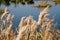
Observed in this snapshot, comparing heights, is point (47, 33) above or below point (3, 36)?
above

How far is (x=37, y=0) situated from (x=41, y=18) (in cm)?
2681

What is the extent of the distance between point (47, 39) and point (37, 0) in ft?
88.2

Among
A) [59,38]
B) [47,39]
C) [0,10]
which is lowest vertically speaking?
[0,10]

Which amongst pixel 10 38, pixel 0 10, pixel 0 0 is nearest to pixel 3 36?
pixel 10 38

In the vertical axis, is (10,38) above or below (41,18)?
below

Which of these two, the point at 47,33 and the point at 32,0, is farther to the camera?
Result: the point at 32,0

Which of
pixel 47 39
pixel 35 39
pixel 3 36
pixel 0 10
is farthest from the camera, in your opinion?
pixel 0 10

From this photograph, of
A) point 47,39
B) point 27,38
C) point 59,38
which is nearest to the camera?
point 47,39

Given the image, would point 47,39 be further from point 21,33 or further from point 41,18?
point 21,33

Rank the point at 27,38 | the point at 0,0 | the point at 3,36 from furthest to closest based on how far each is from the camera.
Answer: the point at 0,0 < the point at 3,36 < the point at 27,38

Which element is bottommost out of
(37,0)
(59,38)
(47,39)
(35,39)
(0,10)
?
(37,0)

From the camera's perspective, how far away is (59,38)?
4.13m

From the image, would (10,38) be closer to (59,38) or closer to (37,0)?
(59,38)

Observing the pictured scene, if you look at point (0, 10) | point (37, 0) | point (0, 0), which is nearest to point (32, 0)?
point (37, 0)
